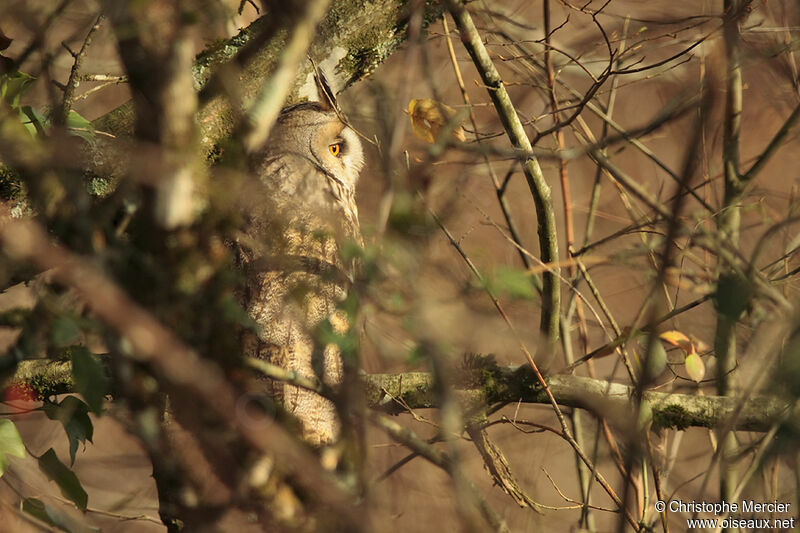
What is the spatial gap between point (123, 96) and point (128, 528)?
2.93 metres

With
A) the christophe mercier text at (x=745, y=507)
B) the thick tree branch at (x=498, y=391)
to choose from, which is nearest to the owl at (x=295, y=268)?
the thick tree branch at (x=498, y=391)

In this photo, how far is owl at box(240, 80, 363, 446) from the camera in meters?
1.93

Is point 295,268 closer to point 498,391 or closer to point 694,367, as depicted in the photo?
point 498,391

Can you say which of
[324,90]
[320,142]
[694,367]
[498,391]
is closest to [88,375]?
[498,391]

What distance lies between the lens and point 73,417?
1723 millimetres

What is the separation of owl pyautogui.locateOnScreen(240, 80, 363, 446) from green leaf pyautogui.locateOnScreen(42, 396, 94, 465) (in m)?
0.48

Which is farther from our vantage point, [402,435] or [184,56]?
[402,435]

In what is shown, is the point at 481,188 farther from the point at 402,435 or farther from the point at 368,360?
the point at 402,435

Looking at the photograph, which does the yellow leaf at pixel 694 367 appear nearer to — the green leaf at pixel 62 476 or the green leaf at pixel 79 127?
the green leaf at pixel 62 476

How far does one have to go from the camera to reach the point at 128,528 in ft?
16.0

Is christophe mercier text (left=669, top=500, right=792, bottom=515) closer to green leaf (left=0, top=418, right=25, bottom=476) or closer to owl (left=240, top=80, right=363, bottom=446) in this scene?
owl (left=240, top=80, right=363, bottom=446)

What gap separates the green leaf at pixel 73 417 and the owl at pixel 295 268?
1.59 feet

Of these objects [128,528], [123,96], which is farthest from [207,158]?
[128,528]

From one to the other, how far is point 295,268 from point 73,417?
655mm
